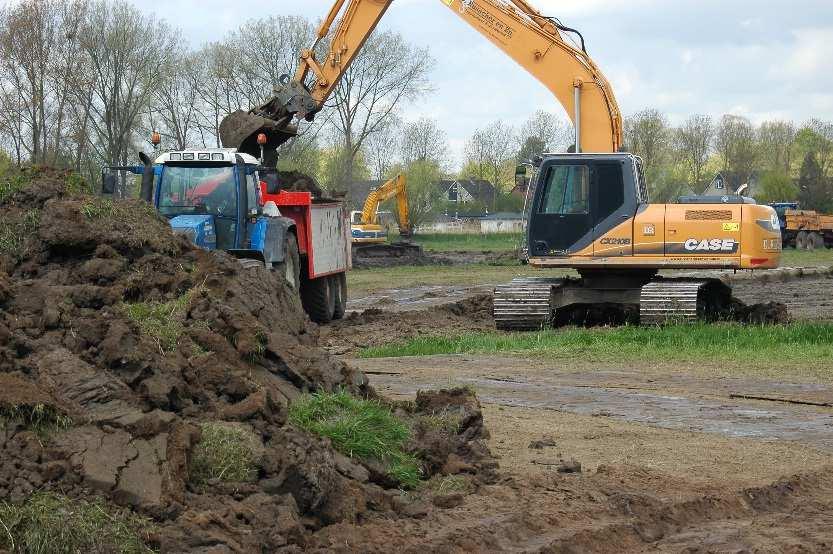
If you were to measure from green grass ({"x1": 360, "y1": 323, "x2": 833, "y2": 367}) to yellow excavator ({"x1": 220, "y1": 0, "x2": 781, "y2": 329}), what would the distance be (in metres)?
1.20

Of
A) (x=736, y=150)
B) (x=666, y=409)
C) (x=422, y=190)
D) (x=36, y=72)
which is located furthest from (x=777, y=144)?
(x=666, y=409)

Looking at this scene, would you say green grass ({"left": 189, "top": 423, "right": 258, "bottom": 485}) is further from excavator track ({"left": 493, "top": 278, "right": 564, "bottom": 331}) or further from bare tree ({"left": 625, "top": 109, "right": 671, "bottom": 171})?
bare tree ({"left": 625, "top": 109, "right": 671, "bottom": 171})

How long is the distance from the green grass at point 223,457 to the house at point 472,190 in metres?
84.1

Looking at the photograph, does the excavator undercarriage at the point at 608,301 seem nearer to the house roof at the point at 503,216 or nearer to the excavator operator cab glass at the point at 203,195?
the excavator operator cab glass at the point at 203,195

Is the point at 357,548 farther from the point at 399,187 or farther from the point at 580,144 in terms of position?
the point at 399,187

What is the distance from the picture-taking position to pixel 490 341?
17.6 m

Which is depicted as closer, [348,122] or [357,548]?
[357,548]

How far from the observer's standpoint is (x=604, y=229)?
761 inches

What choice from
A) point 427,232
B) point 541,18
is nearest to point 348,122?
point 427,232

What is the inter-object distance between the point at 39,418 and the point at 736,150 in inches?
3675

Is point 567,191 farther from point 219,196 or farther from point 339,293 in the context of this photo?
point 219,196

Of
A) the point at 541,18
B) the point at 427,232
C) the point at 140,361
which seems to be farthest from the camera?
the point at 427,232

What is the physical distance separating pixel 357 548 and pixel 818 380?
853 cm

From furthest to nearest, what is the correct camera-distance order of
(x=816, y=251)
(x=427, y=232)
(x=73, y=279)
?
(x=427, y=232), (x=816, y=251), (x=73, y=279)
